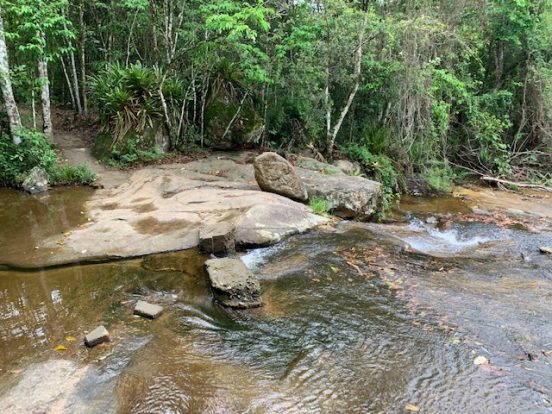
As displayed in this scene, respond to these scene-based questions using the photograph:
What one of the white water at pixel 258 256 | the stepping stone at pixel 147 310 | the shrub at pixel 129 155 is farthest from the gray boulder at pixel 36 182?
the stepping stone at pixel 147 310

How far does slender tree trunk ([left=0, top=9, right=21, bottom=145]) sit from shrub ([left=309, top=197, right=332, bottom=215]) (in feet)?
20.1

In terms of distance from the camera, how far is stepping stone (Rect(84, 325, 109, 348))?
11.9 ft

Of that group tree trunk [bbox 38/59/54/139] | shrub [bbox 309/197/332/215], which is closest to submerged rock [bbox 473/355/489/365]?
shrub [bbox 309/197/332/215]

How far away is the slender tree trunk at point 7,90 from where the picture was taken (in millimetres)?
8133

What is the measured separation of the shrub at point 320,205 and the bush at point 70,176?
4.69 metres

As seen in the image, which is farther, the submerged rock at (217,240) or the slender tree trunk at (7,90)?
the slender tree trunk at (7,90)

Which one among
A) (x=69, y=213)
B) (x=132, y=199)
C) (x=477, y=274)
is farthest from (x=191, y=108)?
(x=477, y=274)

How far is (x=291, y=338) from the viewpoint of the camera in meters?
3.94

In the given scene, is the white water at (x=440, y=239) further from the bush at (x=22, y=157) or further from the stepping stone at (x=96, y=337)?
the bush at (x=22, y=157)

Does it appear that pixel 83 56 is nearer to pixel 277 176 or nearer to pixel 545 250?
pixel 277 176

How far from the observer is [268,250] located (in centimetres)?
601

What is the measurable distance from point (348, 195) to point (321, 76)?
399cm

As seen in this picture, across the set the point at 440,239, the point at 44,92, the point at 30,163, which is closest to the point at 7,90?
the point at 44,92

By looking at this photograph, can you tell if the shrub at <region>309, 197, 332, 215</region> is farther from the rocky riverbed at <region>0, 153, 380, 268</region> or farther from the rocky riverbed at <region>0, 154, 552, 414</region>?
the rocky riverbed at <region>0, 154, 552, 414</region>
